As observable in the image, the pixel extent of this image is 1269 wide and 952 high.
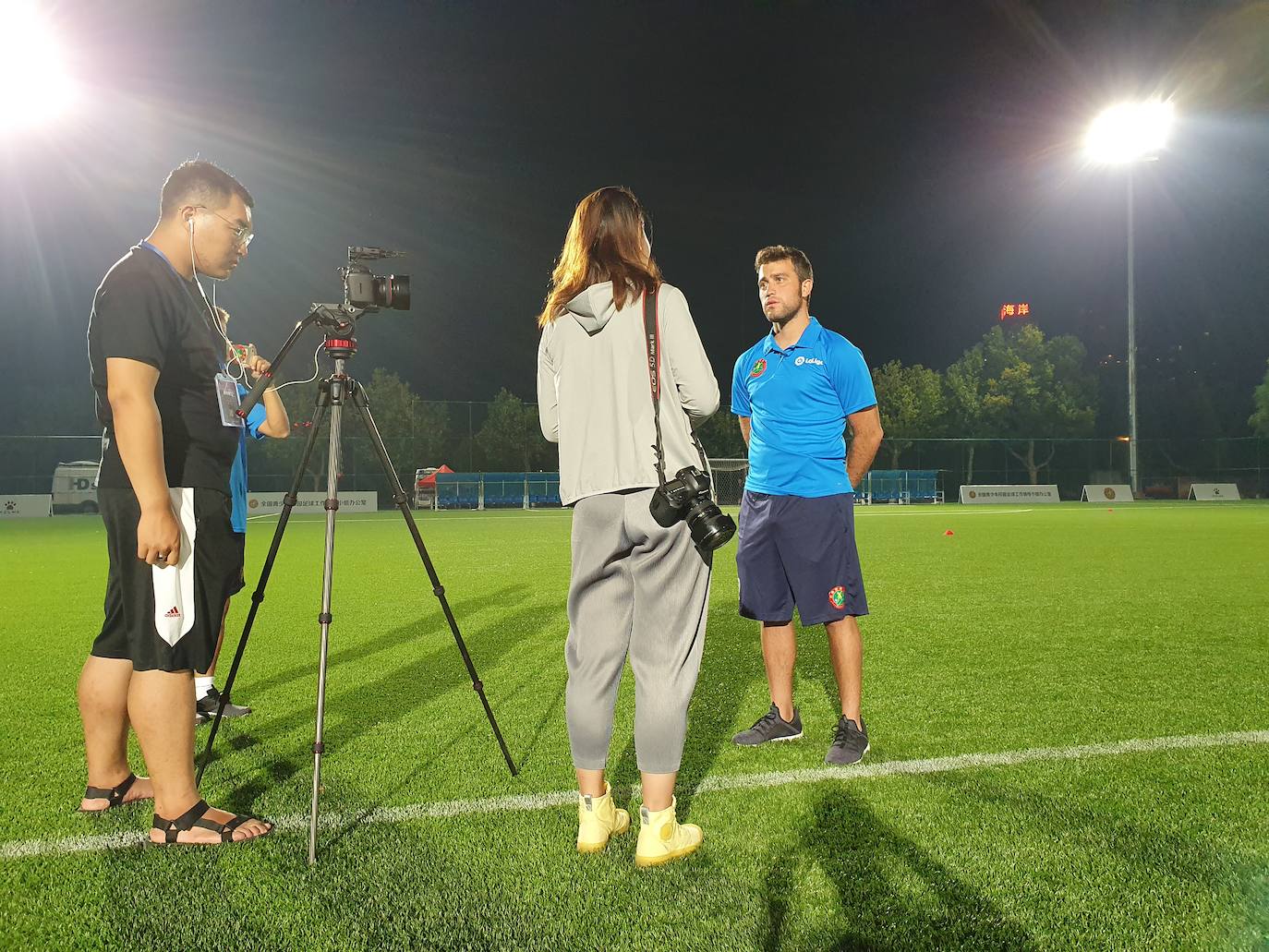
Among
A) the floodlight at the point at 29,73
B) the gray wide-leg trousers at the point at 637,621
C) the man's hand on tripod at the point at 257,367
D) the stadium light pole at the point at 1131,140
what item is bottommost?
the gray wide-leg trousers at the point at 637,621

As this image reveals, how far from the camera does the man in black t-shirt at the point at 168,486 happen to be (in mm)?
2588

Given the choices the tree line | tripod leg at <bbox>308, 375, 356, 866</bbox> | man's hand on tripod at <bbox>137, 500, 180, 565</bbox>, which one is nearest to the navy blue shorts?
tripod leg at <bbox>308, 375, 356, 866</bbox>

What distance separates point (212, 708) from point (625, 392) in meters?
3.34

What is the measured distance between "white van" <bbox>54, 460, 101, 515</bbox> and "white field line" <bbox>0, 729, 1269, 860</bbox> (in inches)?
1393

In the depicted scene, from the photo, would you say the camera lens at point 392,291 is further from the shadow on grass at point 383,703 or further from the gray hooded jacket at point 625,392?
the shadow on grass at point 383,703

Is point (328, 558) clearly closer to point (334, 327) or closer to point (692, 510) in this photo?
point (334, 327)

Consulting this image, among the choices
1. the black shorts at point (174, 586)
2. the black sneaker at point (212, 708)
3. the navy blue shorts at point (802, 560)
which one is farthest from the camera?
the black sneaker at point (212, 708)

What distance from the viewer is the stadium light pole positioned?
1391 inches

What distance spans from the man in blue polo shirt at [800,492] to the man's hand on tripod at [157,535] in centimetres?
240

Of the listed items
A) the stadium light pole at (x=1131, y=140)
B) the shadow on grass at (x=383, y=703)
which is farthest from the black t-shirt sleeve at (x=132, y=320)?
the stadium light pole at (x=1131, y=140)

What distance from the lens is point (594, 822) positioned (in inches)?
106

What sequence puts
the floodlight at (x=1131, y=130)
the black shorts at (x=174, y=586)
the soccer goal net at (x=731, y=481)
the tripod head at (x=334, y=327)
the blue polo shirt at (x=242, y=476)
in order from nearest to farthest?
the black shorts at (x=174, y=586)
the tripod head at (x=334, y=327)
the blue polo shirt at (x=242, y=476)
the floodlight at (x=1131, y=130)
the soccer goal net at (x=731, y=481)

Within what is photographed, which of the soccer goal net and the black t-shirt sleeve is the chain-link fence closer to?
the soccer goal net

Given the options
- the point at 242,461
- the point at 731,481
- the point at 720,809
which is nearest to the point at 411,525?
the point at 720,809
